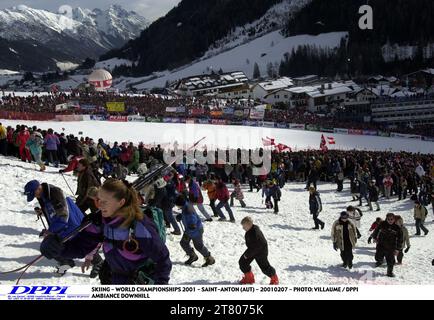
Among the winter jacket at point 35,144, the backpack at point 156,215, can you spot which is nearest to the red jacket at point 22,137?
the winter jacket at point 35,144

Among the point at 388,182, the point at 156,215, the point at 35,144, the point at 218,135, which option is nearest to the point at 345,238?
the point at 156,215

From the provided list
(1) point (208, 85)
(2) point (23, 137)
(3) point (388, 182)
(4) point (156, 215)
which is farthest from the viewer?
(1) point (208, 85)

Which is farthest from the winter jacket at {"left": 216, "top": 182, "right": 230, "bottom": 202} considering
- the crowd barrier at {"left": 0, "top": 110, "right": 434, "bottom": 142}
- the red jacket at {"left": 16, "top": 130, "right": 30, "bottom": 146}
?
the crowd barrier at {"left": 0, "top": 110, "right": 434, "bottom": 142}

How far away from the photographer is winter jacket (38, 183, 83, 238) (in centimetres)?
567

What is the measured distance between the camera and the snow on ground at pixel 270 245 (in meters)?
7.50

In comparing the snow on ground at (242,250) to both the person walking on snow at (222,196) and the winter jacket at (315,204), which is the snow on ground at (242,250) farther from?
the winter jacket at (315,204)

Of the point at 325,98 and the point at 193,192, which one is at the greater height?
the point at 325,98

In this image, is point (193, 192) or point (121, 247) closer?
point (121, 247)

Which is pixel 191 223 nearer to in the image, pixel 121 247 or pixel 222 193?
pixel 222 193

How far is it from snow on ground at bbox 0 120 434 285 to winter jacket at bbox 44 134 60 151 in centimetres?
90

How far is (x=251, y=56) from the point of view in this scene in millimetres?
147375

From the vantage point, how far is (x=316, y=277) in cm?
834

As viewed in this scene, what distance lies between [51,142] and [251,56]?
137 metres
